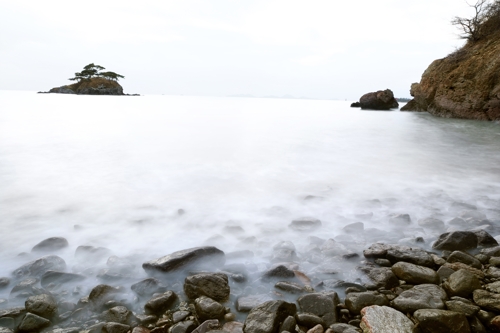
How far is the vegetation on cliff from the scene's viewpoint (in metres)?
17.8

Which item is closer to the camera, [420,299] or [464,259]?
[420,299]

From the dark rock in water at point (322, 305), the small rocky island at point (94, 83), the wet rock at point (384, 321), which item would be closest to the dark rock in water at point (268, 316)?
the dark rock in water at point (322, 305)

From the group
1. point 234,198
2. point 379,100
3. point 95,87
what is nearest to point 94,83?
point 95,87

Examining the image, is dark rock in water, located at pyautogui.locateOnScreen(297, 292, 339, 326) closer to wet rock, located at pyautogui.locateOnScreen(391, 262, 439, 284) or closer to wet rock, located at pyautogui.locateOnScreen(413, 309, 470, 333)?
wet rock, located at pyautogui.locateOnScreen(413, 309, 470, 333)

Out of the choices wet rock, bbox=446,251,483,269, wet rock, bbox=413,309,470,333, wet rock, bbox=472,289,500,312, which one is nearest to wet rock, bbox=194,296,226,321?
wet rock, bbox=413,309,470,333

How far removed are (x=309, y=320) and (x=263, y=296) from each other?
0.44 metres

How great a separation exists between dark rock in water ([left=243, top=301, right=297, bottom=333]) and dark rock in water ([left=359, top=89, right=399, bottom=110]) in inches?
1385

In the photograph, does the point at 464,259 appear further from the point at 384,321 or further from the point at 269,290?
the point at 269,290

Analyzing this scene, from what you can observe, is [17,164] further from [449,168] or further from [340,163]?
[449,168]

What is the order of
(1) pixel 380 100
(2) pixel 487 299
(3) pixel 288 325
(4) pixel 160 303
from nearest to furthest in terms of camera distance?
(3) pixel 288 325
(2) pixel 487 299
(4) pixel 160 303
(1) pixel 380 100

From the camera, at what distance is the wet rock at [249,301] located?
2.34 m

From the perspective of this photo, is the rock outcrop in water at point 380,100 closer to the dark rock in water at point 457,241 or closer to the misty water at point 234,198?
the misty water at point 234,198

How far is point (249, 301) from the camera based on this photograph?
240cm

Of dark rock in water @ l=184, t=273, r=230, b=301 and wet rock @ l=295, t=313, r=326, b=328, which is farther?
dark rock in water @ l=184, t=273, r=230, b=301
